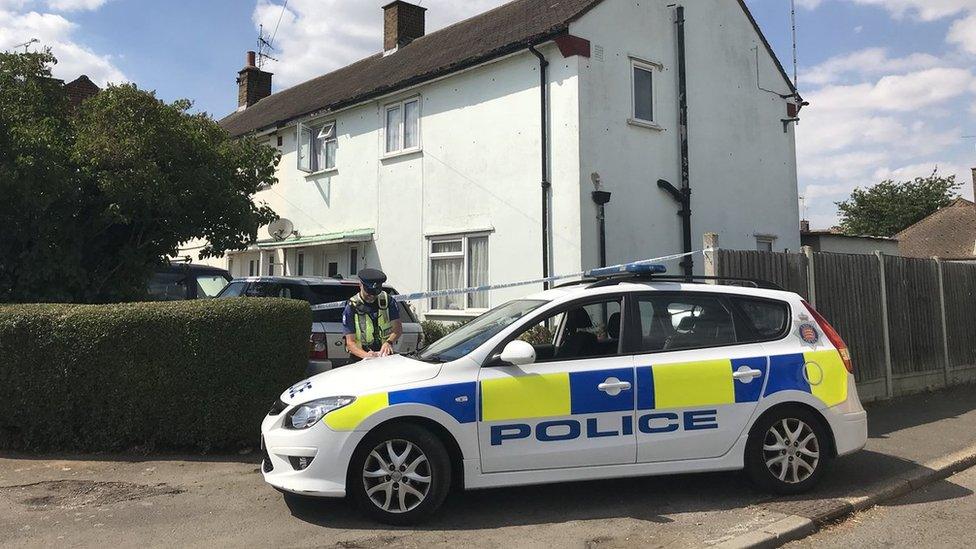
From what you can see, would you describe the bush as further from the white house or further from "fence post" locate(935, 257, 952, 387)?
"fence post" locate(935, 257, 952, 387)

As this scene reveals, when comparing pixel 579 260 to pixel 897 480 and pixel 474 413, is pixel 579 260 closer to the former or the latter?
pixel 897 480

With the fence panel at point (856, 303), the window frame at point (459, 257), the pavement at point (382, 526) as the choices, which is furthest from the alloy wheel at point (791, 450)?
the window frame at point (459, 257)

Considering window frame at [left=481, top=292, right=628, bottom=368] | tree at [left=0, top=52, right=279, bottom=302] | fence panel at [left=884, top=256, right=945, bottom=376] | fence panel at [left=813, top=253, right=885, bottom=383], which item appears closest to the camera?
window frame at [left=481, top=292, right=628, bottom=368]

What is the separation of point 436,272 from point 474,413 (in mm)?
9001

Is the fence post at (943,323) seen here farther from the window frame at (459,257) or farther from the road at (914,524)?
the window frame at (459,257)

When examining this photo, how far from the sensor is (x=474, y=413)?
472 centimetres

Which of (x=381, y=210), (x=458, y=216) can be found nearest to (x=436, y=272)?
(x=458, y=216)

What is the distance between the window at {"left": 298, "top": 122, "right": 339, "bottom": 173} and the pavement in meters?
10.9

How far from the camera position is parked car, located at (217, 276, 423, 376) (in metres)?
7.48

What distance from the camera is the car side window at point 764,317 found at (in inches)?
213

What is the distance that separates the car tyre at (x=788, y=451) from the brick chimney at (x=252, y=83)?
74.7ft

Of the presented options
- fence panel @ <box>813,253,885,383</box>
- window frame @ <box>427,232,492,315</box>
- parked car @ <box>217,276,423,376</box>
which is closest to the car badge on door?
fence panel @ <box>813,253,885,383</box>

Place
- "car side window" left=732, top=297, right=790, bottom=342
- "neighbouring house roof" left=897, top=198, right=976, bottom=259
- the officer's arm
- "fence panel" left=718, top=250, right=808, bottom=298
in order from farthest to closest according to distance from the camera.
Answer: "neighbouring house roof" left=897, top=198, right=976, bottom=259
"fence panel" left=718, top=250, right=808, bottom=298
the officer's arm
"car side window" left=732, top=297, right=790, bottom=342

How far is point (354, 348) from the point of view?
20.7 feet
